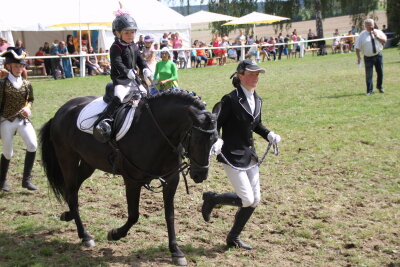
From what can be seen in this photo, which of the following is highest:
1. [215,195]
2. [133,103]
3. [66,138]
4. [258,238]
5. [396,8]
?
[396,8]

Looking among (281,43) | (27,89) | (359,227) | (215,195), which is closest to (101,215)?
(215,195)

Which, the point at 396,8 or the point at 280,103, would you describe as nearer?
the point at 280,103

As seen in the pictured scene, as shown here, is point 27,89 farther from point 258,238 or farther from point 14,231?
point 258,238

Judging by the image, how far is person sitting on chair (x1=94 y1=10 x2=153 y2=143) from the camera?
5.83 metres

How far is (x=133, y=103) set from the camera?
573 centimetres

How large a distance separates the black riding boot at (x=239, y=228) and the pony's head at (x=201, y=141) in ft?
3.35

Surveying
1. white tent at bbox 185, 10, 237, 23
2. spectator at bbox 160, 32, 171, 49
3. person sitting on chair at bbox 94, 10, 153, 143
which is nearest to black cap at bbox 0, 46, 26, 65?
person sitting on chair at bbox 94, 10, 153, 143

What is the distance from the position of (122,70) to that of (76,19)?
22516 millimetres

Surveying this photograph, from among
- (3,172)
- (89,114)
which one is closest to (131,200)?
(89,114)

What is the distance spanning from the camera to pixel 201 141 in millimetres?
4957

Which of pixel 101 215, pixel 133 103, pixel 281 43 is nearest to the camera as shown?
pixel 133 103

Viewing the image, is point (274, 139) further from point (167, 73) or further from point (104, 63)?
point (104, 63)

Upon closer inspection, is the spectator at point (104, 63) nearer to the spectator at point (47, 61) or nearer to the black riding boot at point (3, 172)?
the spectator at point (47, 61)

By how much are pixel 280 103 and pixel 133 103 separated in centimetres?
1005
